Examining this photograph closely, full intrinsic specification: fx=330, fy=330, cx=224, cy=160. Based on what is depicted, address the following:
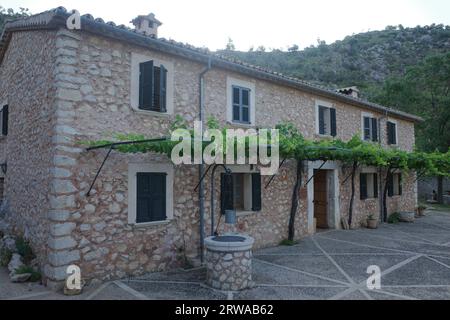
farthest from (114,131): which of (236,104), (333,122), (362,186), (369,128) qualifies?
(369,128)

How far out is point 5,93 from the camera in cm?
992

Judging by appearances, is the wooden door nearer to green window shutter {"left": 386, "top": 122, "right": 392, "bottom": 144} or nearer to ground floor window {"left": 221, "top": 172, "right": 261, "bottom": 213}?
ground floor window {"left": 221, "top": 172, "right": 261, "bottom": 213}

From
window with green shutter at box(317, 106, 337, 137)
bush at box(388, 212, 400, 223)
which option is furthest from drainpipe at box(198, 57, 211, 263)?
bush at box(388, 212, 400, 223)

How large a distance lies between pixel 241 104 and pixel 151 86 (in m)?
3.01

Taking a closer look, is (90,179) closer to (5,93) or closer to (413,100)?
(5,93)

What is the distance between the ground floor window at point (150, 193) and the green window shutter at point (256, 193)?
271 centimetres

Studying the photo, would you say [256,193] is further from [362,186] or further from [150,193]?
[362,186]

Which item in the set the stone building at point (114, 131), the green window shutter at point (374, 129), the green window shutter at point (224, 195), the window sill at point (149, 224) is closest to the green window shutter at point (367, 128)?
the green window shutter at point (374, 129)

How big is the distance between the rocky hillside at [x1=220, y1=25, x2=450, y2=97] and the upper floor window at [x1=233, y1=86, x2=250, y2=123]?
2716 cm

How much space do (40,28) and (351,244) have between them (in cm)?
990

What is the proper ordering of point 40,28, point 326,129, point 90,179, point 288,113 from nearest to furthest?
point 90,179 < point 40,28 < point 288,113 < point 326,129

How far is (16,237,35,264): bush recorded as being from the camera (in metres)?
7.08

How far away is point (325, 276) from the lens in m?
6.85
